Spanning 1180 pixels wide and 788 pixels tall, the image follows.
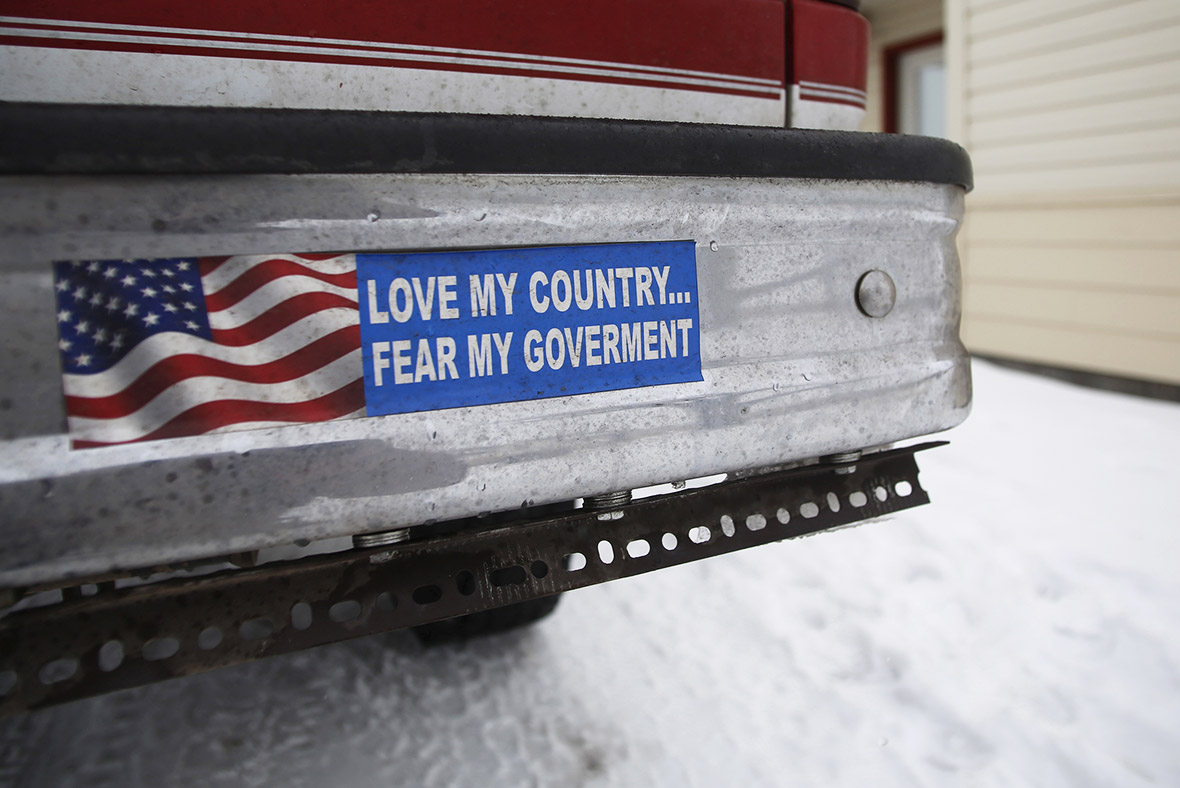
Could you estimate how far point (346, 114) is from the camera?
3.51 ft

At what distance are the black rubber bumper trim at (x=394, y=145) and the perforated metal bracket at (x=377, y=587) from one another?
57cm

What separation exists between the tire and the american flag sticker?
1.32 meters

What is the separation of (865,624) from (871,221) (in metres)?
1.32

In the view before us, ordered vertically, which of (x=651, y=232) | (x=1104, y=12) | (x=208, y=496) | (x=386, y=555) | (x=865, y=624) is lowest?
(x=865, y=624)

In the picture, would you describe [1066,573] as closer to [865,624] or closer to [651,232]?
[865,624]

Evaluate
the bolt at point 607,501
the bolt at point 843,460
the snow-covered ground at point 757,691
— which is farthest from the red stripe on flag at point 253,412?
the snow-covered ground at point 757,691

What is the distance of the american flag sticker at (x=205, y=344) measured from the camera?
99 centimetres

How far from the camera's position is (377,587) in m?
1.18

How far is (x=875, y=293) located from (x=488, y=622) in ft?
4.91

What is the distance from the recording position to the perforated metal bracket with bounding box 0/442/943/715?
1.02 meters

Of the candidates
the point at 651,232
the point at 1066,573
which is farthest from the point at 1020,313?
the point at 651,232

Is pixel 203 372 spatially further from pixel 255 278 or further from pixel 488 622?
pixel 488 622

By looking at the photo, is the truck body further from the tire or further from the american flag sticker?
the tire

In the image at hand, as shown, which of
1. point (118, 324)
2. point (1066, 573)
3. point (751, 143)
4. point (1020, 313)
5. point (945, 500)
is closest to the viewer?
point (118, 324)
